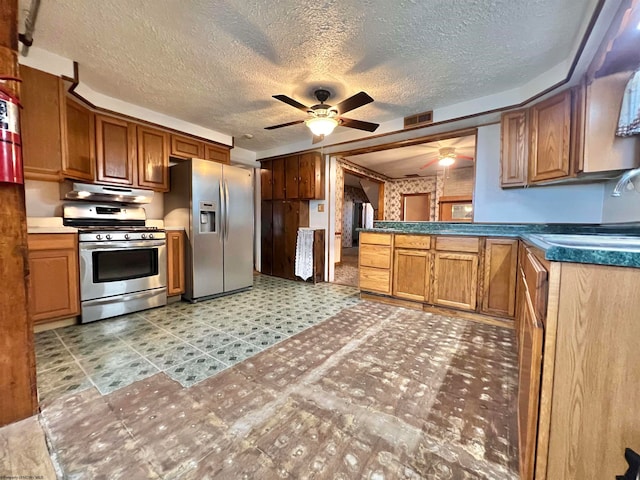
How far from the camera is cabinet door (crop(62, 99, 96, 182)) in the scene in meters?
2.50

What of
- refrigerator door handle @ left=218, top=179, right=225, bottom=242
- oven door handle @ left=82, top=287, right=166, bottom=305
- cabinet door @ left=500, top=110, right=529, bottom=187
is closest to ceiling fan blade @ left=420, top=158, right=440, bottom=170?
cabinet door @ left=500, top=110, right=529, bottom=187

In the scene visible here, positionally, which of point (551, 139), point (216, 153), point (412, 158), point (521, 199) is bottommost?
point (521, 199)

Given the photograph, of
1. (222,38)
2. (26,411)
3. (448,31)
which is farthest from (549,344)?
(222,38)

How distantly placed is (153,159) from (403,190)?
6127mm

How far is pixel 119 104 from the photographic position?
2.92 meters

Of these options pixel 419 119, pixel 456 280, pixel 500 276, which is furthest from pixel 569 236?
pixel 419 119

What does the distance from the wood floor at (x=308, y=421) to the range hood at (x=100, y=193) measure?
2.14 metres

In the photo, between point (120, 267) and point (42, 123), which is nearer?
point (42, 123)

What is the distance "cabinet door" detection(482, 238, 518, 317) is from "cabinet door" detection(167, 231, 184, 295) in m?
3.43

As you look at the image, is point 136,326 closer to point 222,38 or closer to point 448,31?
point 222,38

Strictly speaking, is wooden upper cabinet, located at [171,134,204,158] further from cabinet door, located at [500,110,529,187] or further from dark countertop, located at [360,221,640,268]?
cabinet door, located at [500,110,529,187]

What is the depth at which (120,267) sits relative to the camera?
8.78 ft

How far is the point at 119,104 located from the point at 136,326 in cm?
248

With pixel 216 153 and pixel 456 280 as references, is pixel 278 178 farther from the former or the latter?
pixel 456 280
